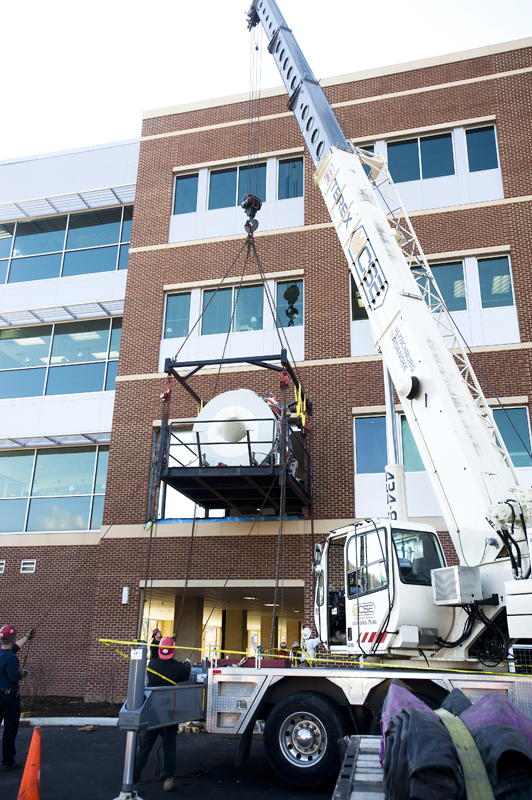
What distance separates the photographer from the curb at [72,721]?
1336 cm

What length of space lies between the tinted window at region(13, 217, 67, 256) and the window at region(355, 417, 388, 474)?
41.5ft

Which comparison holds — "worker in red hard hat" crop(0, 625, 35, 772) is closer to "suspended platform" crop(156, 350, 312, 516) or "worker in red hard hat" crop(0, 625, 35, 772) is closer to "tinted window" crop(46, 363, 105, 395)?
"suspended platform" crop(156, 350, 312, 516)

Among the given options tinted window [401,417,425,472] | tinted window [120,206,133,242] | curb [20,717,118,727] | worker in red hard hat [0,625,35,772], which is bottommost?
curb [20,717,118,727]

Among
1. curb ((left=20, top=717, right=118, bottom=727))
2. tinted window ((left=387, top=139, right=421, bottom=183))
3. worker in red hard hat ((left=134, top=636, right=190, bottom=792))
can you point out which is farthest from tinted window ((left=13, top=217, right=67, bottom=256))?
worker in red hard hat ((left=134, top=636, right=190, bottom=792))

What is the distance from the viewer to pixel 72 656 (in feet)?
56.9

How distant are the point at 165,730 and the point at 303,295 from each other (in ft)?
44.0

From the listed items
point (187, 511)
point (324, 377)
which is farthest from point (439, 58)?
point (187, 511)

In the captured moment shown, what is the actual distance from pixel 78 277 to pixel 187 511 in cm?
916

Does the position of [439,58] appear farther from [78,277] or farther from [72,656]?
[72,656]

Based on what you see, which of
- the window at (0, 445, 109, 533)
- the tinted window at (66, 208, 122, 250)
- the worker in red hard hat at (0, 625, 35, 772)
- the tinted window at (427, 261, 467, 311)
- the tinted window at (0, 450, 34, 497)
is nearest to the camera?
the worker in red hard hat at (0, 625, 35, 772)

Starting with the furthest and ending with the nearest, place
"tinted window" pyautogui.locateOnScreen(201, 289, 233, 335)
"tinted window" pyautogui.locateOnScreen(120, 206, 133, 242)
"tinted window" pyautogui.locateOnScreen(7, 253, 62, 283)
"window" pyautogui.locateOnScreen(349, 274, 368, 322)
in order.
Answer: "tinted window" pyautogui.locateOnScreen(7, 253, 62, 283) → "tinted window" pyautogui.locateOnScreen(120, 206, 133, 242) → "tinted window" pyautogui.locateOnScreen(201, 289, 233, 335) → "window" pyautogui.locateOnScreen(349, 274, 368, 322)

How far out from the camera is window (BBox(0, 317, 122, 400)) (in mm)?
20469

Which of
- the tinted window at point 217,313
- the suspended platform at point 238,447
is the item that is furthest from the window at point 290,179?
the suspended platform at point 238,447

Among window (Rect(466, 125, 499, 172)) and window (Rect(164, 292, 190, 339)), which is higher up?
window (Rect(466, 125, 499, 172))
